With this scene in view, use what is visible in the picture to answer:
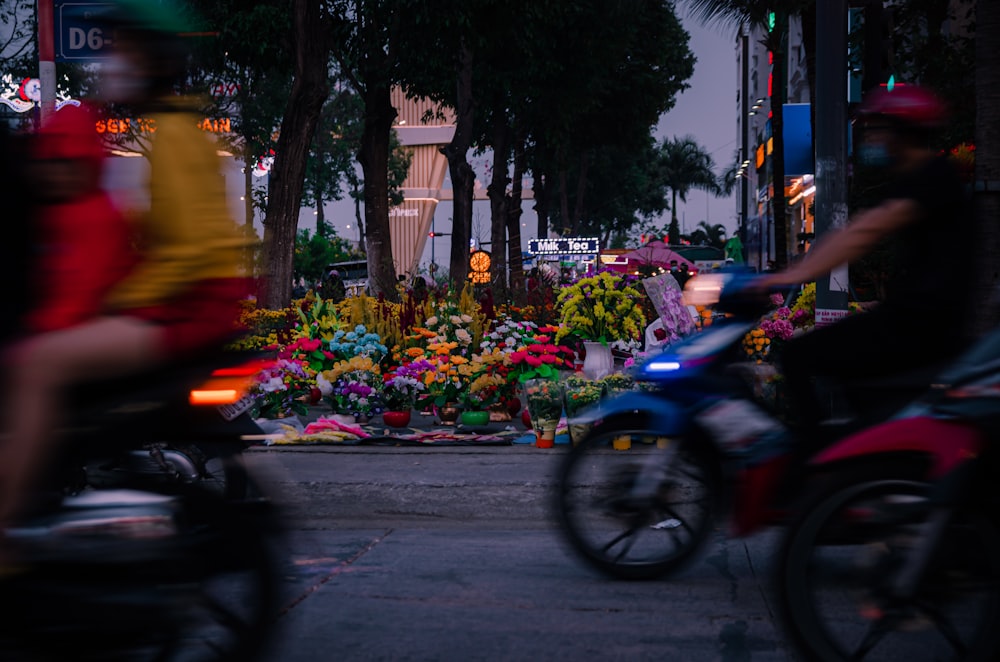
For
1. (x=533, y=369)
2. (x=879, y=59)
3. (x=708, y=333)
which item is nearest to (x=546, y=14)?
(x=879, y=59)

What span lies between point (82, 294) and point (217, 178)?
0.56 metres

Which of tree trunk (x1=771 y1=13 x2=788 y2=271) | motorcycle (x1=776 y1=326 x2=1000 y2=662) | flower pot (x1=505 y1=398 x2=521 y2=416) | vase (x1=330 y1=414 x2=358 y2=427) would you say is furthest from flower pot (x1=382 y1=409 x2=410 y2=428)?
tree trunk (x1=771 y1=13 x2=788 y2=271)

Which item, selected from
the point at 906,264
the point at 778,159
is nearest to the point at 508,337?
the point at 906,264

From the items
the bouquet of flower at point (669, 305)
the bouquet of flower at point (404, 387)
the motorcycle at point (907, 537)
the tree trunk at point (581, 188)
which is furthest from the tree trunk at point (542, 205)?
the motorcycle at point (907, 537)

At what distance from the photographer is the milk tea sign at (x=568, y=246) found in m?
39.7

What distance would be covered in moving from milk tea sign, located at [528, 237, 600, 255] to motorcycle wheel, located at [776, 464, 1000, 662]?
3606cm

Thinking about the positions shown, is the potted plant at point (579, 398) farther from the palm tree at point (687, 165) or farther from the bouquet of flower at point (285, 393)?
the palm tree at point (687, 165)

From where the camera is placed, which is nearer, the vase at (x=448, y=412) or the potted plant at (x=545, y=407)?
the potted plant at (x=545, y=407)

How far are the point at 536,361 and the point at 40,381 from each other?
7.23 m

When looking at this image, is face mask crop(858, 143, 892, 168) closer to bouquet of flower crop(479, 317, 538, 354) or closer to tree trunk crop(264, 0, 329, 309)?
bouquet of flower crop(479, 317, 538, 354)

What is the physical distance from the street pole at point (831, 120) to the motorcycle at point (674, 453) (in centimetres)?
537

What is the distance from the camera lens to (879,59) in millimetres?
11727

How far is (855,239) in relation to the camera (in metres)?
4.20

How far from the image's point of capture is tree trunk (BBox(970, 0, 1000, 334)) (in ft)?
27.3
